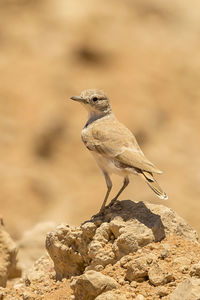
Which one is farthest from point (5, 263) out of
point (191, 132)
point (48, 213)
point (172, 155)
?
point (191, 132)

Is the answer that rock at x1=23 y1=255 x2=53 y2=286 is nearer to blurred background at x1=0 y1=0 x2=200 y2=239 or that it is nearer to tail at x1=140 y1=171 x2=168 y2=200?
tail at x1=140 y1=171 x2=168 y2=200

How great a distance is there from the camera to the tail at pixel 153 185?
7.36 meters

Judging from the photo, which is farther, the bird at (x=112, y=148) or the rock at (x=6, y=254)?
the rock at (x=6, y=254)

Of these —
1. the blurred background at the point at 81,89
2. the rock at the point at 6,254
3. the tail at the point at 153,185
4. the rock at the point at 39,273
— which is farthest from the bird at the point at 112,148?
the blurred background at the point at 81,89

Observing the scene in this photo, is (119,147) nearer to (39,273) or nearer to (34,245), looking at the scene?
(39,273)

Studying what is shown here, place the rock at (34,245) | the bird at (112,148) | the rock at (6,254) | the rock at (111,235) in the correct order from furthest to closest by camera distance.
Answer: the rock at (34,245)
the rock at (6,254)
the bird at (112,148)
the rock at (111,235)

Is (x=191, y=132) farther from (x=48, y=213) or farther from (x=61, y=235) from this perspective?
(x=61, y=235)

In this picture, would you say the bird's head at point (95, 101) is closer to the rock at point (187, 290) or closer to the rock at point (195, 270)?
the rock at point (195, 270)

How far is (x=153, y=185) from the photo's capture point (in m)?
7.44

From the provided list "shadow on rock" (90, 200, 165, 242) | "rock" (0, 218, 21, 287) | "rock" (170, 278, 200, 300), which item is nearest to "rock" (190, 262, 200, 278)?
"rock" (170, 278, 200, 300)

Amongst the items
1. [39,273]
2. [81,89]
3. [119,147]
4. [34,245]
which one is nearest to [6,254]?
[39,273]

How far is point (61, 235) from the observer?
7551 millimetres

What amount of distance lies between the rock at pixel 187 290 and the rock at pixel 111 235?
0.86 m

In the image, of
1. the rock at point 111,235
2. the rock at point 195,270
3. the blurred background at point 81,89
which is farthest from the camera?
the blurred background at point 81,89
